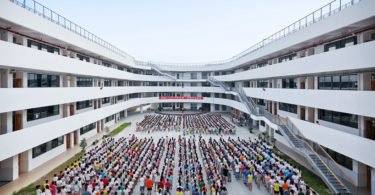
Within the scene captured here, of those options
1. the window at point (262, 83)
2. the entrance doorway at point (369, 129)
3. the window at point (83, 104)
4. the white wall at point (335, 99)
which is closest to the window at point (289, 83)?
the white wall at point (335, 99)

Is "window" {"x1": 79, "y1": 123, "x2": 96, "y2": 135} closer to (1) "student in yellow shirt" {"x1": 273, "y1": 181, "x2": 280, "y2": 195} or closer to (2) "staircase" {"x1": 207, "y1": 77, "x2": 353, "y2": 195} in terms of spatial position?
(2) "staircase" {"x1": 207, "y1": 77, "x2": 353, "y2": 195}

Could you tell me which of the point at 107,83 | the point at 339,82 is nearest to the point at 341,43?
the point at 339,82

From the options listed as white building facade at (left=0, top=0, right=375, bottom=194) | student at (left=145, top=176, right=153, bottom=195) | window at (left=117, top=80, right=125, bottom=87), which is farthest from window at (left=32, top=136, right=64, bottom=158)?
window at (left=117, top=80, right=125, bottom=87)

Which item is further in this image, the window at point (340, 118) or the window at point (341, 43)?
the window at point (340, 118)

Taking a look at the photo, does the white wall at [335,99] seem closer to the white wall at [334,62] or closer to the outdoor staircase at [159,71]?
the white wall at [334,62]

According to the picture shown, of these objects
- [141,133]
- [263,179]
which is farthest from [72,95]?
[263,179]

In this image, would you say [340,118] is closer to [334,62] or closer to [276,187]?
[334,62]
